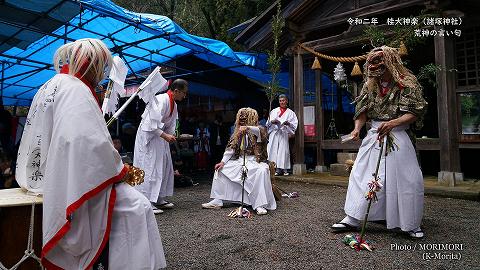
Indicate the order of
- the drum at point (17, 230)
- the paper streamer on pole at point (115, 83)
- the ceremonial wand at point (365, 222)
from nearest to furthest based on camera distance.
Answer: the drum at point (17, 230)
the paper streamer on pole at point (115, 83)
the ceremonial wand at point (365, 222)

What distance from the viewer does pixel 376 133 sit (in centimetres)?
346

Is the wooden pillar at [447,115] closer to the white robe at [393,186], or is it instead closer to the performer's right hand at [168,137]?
the white robe at [393,186]

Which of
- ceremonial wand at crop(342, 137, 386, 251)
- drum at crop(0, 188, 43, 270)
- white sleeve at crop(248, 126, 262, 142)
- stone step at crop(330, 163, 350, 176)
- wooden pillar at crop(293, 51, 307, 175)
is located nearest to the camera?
drum at crop(0, 188, 43, 270)

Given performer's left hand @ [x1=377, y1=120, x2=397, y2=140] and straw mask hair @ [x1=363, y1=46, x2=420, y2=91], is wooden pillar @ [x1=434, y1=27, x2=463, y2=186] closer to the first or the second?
straw mask hair @ [x1=363, y1=46, x2=420, y2=91]

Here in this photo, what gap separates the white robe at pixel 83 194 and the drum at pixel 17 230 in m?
0.23

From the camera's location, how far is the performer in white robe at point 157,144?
4633 millimetres

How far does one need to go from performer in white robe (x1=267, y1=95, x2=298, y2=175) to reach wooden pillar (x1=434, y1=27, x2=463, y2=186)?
3.32 meters

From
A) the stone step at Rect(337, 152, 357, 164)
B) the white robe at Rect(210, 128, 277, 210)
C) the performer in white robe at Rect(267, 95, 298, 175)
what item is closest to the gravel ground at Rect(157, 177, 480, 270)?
the white robe at Rect(210, 128, 277, 210)

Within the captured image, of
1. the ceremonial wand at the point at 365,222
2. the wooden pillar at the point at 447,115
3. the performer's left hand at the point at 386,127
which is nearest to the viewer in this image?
the ceremonial wand at the point at 365,222

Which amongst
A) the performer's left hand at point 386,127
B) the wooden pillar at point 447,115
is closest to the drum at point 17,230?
the performer's left hand at point 386,127

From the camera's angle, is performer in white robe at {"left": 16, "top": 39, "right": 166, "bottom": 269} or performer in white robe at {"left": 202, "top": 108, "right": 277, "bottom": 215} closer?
performer in white robe at {"left": 16, "top": 39, "right": 166, "bottom": 269}

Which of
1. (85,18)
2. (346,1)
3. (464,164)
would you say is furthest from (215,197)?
(464,164)

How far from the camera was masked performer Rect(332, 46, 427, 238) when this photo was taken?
3.19 meters

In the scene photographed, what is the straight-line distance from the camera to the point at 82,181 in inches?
63.3
